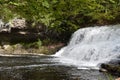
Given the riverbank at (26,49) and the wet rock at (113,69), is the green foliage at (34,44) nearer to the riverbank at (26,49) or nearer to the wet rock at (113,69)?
the riverbank at (26,49)

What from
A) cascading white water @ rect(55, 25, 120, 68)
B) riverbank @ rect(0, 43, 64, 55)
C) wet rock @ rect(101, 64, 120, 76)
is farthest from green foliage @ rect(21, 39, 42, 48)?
wet rock @ rect(101, 64, 120, 76)

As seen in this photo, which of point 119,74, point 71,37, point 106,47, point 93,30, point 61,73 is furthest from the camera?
point 71,37

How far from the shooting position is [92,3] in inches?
236

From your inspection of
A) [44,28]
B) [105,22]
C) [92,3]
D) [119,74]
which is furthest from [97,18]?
[92,3]

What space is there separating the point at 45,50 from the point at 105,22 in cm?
633

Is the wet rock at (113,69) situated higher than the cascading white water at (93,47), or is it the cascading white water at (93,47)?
the wet rock at (113,69)

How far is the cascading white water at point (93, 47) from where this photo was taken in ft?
63.0

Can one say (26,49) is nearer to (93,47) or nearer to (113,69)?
(93,47)

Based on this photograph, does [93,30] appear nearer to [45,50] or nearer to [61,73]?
[45,50]

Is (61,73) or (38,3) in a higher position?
(38,3)

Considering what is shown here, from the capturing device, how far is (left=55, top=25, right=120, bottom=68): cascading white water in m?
19.2

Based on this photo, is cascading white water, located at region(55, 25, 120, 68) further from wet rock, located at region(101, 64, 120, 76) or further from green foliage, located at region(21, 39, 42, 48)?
green foliage, located at region(21, 39, 42, 48)

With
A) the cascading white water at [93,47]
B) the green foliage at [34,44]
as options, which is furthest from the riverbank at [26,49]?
the cascading white water at [93,47]

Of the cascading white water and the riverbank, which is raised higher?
the cascading white water
